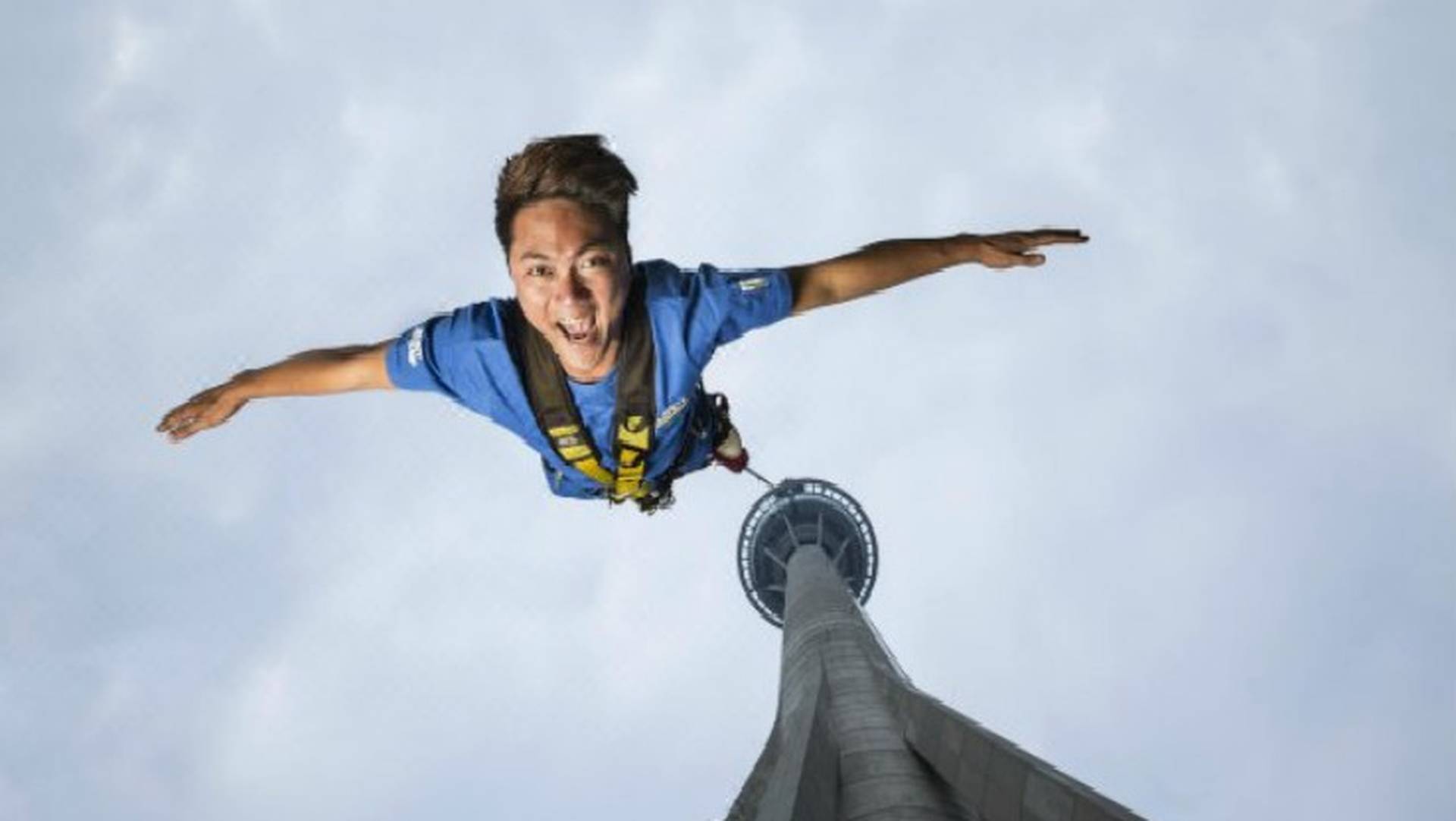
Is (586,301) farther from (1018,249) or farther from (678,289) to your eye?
(1018,249)

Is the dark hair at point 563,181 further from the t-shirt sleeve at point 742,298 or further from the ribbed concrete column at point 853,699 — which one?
the ribbed concrete column at point 853,699

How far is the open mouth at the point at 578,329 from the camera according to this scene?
6.12 m

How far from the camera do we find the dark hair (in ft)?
20.1


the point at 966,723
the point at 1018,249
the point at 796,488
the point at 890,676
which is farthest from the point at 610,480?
the point at 796,488

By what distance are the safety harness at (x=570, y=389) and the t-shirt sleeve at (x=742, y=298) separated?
532 millimetres

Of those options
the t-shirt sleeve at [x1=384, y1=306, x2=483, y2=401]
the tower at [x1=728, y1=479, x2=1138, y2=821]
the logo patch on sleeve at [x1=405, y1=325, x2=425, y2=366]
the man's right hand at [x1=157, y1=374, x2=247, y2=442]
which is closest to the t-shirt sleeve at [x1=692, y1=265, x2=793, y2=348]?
the t-shirt sleeve at [x1=384, y1=306, x2=483, y2=401]

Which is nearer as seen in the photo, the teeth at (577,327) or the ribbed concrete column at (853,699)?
the teeth at (577,327)

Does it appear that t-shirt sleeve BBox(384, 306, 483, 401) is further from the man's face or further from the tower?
the tower

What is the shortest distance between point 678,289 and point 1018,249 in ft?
8.83

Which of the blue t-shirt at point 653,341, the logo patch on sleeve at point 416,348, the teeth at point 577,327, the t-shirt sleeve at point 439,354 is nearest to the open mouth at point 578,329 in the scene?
the teeth at point 577,327

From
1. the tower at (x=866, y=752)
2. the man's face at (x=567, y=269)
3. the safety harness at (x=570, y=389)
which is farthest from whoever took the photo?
the tower at (x=866, y=752)

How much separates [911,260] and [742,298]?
1.37 meters

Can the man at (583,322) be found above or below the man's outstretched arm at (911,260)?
below

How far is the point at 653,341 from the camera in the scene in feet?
22.2
